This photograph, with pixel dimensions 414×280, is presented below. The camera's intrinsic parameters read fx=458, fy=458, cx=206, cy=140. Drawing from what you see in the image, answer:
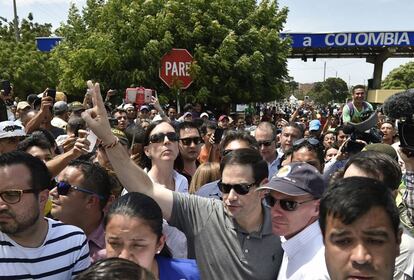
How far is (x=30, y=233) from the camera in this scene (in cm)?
219

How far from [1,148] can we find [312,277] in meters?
3.20

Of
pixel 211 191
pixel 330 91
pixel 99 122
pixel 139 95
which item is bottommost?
pixel 330 91

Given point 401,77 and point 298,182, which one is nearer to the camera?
point 298,182

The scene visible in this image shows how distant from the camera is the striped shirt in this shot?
2.09 metres

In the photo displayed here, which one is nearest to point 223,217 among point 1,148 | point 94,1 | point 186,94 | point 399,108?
point 399,108

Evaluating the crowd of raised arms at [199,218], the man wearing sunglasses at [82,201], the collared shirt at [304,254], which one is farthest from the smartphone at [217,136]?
the collared shirt at [304,254]

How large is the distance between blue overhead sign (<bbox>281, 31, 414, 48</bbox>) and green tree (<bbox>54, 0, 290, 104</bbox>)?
1134cm

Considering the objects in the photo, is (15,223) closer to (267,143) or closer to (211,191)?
(211,191)

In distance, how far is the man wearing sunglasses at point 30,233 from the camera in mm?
2117

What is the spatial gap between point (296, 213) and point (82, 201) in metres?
1.35

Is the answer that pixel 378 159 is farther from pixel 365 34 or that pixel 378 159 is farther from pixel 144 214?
pixel 365 34

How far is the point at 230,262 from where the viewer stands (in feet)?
8.28

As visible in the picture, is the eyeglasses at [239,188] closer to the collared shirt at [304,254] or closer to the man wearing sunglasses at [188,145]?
the collared shirt at [304,254]

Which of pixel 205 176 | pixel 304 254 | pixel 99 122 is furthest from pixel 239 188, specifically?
pixel 205 176
